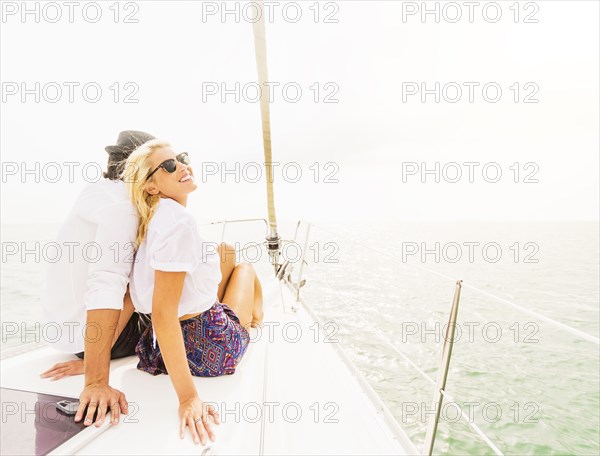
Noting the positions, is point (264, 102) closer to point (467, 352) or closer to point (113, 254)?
point (113, 254)

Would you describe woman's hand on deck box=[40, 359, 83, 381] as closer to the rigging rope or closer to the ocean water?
the ocean water

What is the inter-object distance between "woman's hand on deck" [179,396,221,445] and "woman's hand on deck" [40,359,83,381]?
0.54 metres

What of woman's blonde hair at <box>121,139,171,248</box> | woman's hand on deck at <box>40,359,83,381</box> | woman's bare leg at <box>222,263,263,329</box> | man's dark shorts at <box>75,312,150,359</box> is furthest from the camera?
woman's bare leg at <box>222,263,263,329</box>

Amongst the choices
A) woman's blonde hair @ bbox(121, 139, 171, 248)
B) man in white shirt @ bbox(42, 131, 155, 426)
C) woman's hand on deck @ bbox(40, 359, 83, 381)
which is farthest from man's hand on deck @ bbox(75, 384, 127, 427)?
woman's blonde hair @ bbox(121, 139, 171, 248)

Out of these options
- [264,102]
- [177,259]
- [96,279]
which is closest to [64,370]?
[96,279]

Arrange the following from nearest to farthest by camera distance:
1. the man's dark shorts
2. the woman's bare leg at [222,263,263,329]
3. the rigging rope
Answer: the man's dark shorts < the woman's bare leg at [222,263,263,329] < the rigging rope

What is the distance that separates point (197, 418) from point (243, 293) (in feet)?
2.17

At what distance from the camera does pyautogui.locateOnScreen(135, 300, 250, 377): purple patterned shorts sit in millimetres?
1034

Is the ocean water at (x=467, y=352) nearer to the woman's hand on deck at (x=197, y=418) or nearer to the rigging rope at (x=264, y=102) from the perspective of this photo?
the rigging rope at (x=264, y=102)

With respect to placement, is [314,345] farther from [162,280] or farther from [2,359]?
[2,359]

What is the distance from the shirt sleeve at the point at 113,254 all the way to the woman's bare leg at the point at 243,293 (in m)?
0.55

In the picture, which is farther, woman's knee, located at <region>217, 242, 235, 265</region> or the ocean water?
the ocean water

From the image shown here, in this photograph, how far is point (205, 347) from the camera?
1.04 metres

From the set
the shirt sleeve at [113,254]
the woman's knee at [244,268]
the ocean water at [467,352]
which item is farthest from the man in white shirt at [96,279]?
the ocean water at [467,352]
